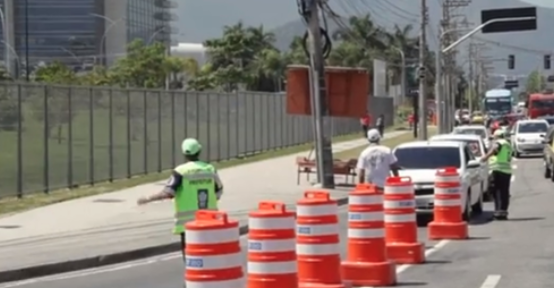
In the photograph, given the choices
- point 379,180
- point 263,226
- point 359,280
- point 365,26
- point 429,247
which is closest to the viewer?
point 263,226

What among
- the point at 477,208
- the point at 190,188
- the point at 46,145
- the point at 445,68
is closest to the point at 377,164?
the point at 477,208

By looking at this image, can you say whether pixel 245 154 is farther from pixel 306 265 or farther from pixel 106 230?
pixel 306 265

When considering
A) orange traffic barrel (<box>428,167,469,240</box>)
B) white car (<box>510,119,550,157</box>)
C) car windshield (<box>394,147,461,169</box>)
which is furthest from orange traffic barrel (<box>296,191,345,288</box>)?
white car (<box>510,119,550,157</box>)

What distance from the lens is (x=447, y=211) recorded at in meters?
20.4

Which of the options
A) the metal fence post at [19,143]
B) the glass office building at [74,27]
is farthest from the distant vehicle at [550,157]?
the glass office building at [74,27]

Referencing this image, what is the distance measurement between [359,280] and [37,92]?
56.9 feet

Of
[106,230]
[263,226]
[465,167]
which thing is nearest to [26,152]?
[106,230]

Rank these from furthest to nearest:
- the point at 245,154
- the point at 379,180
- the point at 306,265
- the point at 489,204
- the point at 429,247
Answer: the point at 245,154 < the point at 489,204 < the point at 379,180 < the point at 429,247 < the point at 306,265

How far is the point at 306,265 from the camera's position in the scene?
41.7 ft

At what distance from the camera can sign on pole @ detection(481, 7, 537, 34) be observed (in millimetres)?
57388

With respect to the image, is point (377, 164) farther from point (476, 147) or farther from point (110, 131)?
point (110, 131)

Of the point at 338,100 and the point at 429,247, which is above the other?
the point at 338,100

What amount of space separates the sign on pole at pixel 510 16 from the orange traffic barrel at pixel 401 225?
41.6 meters

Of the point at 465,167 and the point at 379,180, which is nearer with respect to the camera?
Result: the point at 379,180
